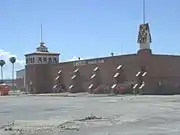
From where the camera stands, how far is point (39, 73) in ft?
276

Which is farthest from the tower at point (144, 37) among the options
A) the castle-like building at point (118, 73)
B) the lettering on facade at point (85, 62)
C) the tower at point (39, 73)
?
the tower at point (39, 73)

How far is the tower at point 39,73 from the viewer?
274 ft

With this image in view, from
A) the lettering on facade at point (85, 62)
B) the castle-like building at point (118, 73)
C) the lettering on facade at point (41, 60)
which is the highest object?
the lettering on facade at point (41, 60)

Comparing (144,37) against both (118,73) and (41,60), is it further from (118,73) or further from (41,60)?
(41,60)

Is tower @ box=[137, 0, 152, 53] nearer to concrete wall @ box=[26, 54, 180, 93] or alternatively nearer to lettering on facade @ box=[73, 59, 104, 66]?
concrete wall @ box=[26, 54, 180, 93]

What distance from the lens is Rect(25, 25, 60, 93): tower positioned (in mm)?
83625

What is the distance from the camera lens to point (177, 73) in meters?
62.8

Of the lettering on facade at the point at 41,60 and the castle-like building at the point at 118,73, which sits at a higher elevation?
the lettering on facade at the point at 41,60

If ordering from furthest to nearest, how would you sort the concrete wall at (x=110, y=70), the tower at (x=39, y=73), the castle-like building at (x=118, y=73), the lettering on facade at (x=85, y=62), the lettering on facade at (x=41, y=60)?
1. the lettering on facade at (x=41, y=60)
2. the tower at (x=39, y=73)
3. the lettering on facade at (x=85, y=62)
4. the concrete wall at (x=110, y=70)
5. the castle-like building at (x=118, y=73)

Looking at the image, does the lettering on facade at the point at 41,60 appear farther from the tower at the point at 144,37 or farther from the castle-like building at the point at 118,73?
the tower at the point at 144,37

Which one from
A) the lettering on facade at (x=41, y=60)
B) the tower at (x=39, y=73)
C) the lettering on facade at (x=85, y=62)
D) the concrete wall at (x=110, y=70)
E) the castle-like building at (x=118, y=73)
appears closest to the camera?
the castle-like building at (x=118, y=73)

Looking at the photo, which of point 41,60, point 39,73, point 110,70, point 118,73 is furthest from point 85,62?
point 41,60

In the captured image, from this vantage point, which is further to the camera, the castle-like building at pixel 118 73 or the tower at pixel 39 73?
the tower at pixel 39 73

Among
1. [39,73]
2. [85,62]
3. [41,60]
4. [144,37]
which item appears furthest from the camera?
[41,60]
